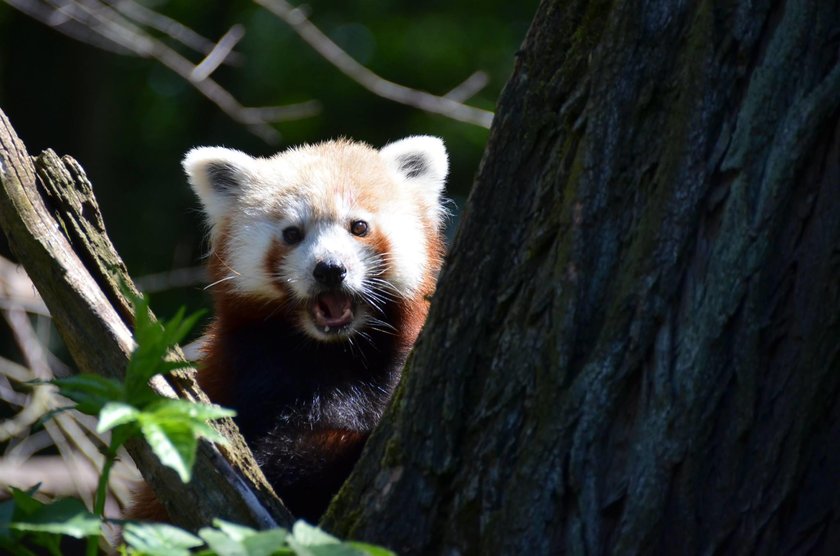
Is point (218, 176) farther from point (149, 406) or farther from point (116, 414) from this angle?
point (116, 414)

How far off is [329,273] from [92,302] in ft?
6.24

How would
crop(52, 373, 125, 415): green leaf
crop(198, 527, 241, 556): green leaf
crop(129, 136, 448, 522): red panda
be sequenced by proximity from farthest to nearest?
crop(129, 136, 448, 522): red panda → crop(52, 373, 125, 415): green leaf → crop(198, 527, 241, 556): green leaf

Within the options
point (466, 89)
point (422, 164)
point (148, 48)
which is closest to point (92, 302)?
point (422, 164)

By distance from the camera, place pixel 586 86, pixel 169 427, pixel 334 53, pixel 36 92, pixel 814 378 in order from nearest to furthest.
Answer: pixel 169 427, pixel 814 378, pixel 586 86, pixel 334 53, pixel 36 92

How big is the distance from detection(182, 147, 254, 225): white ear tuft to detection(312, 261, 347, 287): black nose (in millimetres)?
855

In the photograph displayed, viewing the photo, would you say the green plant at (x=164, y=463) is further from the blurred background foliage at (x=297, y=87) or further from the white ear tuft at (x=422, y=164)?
the blurred background foliage at (x=297, y=87)

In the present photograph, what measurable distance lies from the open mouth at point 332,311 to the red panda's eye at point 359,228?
1.39 ft

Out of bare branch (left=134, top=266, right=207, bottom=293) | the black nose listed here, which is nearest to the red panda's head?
the black nose

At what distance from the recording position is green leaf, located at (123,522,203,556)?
1937 mm

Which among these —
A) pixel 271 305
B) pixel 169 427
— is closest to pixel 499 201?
pixel 169 427

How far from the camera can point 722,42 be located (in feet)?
7.90

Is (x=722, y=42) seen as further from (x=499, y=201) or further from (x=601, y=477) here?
(x=601, y=477)

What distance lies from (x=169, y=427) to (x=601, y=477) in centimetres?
99

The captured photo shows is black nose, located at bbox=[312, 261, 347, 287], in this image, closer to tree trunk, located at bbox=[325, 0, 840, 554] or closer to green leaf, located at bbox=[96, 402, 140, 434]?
tree trunk, located at bbox=[325, 0, 840, 554]
